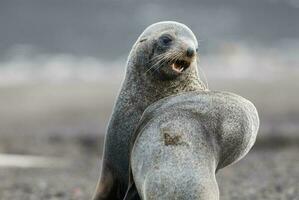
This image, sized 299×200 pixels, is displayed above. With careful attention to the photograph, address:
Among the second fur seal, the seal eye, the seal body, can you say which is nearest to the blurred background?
the second fur seal

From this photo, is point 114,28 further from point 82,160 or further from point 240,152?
point 240,152

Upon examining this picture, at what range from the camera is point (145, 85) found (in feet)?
21.5

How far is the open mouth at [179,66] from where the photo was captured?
6344 millimetres

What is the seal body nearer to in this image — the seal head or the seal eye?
the seal head

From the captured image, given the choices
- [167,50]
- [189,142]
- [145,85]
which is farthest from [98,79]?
[189,142]

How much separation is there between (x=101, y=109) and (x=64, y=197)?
11732mm

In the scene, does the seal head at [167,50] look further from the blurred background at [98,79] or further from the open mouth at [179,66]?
the blurred background at [98,79]

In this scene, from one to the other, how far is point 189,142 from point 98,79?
2135 centimetres

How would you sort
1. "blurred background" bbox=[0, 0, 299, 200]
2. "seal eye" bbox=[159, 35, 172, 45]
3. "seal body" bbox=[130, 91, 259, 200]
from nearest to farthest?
"seal body" bbox=[130, 91, 259, 200] < "seal eye" bbox=[159, 35, 172, 45] < "blurred background" bbox=[0, 0, 299, 200]

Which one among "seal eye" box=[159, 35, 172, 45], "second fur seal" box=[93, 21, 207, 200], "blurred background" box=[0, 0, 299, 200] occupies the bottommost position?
"blurred background" box=[0, 0, 299, 200]

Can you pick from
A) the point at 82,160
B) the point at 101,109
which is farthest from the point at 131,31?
the point at 82,160

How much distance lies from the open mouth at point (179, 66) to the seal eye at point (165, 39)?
186 millimetres

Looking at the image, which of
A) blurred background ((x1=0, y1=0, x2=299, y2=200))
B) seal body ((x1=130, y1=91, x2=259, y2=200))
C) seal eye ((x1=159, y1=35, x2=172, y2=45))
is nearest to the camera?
seal body ((x1=130, y1=91, x2=259, y2=200))

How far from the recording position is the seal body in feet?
17.8
